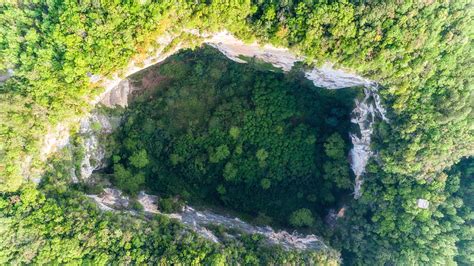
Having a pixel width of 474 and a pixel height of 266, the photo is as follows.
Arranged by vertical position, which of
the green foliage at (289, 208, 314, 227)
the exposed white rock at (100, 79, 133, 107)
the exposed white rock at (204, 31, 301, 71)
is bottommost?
the green foliage at (289, 208, 314, 227)

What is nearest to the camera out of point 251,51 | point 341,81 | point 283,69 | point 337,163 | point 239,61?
point 251,51

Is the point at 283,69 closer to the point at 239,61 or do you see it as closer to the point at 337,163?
the point at 239,61

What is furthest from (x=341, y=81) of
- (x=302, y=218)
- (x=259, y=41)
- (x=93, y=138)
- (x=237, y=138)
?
(x=93, y=138)

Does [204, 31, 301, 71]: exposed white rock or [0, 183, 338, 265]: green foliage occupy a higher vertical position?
[204, 31, 301, 71]: exposed white rock

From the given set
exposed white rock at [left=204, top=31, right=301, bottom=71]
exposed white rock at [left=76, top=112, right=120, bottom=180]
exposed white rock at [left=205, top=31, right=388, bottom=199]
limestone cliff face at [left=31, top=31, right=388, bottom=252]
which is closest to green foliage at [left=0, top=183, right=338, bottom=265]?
limestone cliff face at [left=31, top=31, right=388, bottom=252]

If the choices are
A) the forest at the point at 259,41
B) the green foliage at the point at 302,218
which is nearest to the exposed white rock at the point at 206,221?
the green foliage at the point at 302,218

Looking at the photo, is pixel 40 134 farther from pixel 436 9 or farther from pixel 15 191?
pixel 436 9

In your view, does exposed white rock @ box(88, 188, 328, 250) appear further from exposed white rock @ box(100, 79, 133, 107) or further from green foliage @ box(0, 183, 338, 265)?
exposed white rock @ box(100, 79, 133, 107)
